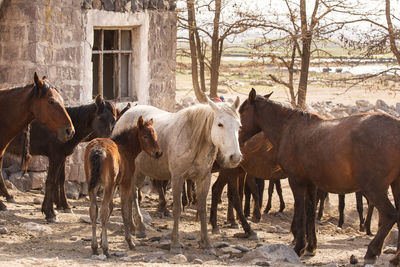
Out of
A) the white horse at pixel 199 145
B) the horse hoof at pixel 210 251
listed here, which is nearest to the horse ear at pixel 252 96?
the white horse at pixel 199 145

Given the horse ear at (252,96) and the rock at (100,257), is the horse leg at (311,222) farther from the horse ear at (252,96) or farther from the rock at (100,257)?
the rock at (100,257)

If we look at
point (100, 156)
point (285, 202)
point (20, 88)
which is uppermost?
point (20, 88)

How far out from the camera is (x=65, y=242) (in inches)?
329

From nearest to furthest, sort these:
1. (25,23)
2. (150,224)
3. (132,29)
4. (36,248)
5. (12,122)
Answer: (36,248), (12,122), (150,224), (25,23), (132,29)

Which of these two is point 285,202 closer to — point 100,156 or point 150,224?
point 150,224

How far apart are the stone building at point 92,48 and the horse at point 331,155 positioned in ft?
12.3

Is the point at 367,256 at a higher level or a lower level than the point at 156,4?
lower

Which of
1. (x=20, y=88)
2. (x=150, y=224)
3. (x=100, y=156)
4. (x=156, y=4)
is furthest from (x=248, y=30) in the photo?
(x=100, y=156)

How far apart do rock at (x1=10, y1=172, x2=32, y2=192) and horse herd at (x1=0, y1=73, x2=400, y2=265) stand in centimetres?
138

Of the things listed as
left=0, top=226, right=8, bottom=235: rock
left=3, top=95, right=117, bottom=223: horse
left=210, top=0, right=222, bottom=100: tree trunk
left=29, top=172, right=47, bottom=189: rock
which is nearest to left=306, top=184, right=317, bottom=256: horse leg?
left=3, top=95, right=117, bottom=223: horse

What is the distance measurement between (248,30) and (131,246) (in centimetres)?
749

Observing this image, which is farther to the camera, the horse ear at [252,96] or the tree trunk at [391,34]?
the tree trunk at [391,34]

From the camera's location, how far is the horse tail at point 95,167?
7.27 meters

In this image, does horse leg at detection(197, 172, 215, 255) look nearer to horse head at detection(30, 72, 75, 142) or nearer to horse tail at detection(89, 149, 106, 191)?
horse tail at detection(89, 149, 106, 191)
